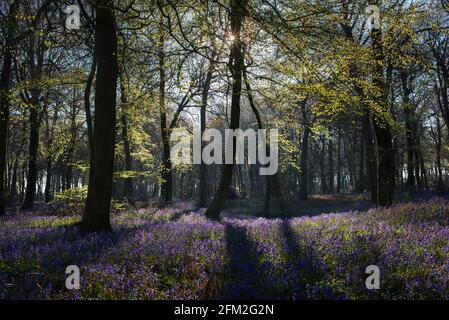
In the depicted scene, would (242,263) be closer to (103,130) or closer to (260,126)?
(103,130)

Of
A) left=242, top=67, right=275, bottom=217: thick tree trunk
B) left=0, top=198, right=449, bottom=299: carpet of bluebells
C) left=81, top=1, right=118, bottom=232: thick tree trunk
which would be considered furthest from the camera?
left=242, top=67, right=275, bottom=217: thick tree trunk

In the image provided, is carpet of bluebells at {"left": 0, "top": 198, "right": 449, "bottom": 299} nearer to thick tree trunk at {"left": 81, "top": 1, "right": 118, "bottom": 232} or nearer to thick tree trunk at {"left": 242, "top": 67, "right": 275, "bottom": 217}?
thick tree trunk at {"left": 81, "top": 1, "right": 118, "bottom": 232}

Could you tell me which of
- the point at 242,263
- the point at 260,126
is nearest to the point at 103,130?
the point at 242,263

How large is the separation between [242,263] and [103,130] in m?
5.17

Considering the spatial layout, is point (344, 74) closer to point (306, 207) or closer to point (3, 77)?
point (3, 77)

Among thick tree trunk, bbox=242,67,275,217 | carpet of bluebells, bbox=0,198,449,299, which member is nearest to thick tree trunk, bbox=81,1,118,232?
carpet of bluebells, bbox=0,198,449,299

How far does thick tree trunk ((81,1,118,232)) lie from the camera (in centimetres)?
891

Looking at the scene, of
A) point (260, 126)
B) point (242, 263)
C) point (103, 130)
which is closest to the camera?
point (242, 263)

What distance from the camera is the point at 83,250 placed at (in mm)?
6484

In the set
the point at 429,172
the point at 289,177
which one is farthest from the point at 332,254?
the point at 429,172

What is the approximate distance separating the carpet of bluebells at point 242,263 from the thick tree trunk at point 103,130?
3.53 feet

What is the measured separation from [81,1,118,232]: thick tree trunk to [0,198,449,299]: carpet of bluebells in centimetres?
107

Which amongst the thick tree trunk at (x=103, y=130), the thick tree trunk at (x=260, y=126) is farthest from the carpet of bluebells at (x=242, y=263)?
the thick tree trunk at (x=260, y=126)

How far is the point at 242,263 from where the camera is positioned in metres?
5.48
